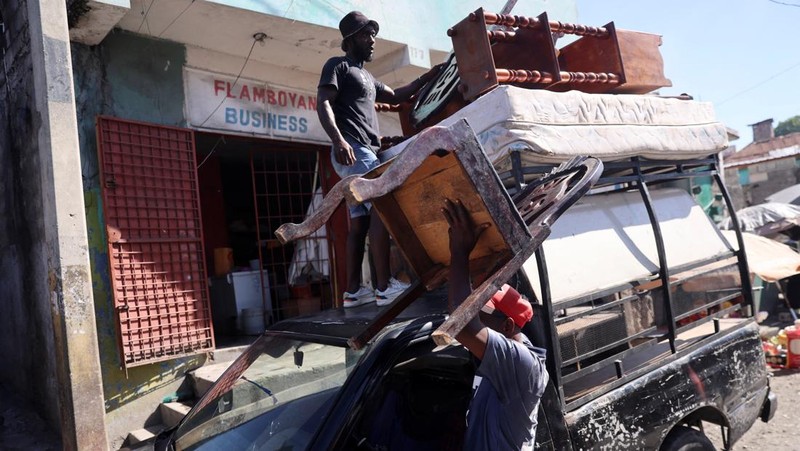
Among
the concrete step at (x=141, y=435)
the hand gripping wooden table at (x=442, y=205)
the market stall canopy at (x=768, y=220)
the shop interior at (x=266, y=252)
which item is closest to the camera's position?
the hand gripping wooden table at (x=442, y=205)

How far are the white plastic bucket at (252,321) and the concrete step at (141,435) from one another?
1.73 meters

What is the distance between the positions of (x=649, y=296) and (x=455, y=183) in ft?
5.38

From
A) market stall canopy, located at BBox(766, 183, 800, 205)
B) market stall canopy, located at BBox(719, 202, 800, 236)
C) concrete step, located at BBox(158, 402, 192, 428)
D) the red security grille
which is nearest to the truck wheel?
concrete step, located at BBox(158, 402, 192, 428)

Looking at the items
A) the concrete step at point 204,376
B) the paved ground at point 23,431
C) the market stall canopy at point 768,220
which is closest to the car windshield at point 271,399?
the concrete step at point 204,376

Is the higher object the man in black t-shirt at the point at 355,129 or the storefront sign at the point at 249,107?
the storefront sign at the point at 249,107

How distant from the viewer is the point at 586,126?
2.84m

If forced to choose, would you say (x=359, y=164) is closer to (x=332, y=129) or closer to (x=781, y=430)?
(x=332, y=129)

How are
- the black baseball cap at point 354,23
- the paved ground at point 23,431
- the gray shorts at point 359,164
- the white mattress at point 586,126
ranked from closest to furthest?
the white mattress at point 586,126 → the gray shorts at point 359,164 → the black baseball cap at point 354,23 → the paved ground at point 23,431

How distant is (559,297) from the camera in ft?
8.23

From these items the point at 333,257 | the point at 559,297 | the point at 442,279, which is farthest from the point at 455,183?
the point at 333,257

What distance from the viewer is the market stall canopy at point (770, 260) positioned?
6.87 m

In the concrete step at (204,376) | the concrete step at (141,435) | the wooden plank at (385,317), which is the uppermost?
the wooden plank at (385,317)

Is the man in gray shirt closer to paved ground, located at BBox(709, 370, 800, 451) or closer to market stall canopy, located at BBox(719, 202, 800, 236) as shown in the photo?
paved ground, located at BBox(709, 370, 800, 451)

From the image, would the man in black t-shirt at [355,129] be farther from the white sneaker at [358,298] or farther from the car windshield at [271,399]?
the car windshield at [271,399]
